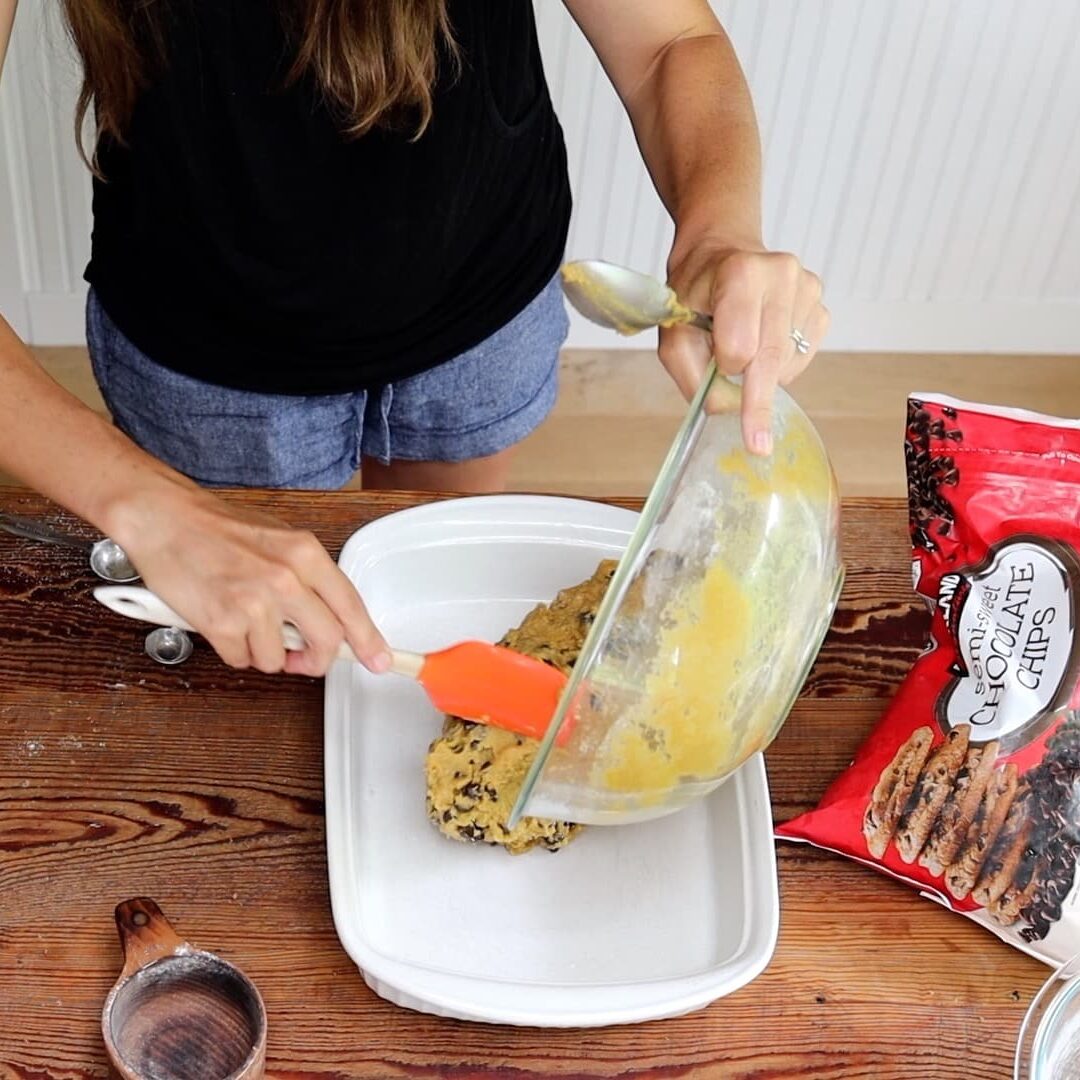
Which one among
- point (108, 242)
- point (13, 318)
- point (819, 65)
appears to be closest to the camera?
point (108, 242)

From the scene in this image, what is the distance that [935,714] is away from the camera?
76cm

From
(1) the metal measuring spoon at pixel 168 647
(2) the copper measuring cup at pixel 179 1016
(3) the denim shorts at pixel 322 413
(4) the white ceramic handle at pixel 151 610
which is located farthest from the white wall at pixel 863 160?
(2) the copper measuring cup at pixel 179 1016

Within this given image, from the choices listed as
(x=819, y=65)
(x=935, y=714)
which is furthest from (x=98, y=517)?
(x=819, y=65)

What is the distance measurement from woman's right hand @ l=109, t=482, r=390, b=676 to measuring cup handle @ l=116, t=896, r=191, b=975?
14cm

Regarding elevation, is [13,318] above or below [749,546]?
below

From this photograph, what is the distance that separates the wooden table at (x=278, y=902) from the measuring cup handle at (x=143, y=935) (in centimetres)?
2

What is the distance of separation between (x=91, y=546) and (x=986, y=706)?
0.58 meters

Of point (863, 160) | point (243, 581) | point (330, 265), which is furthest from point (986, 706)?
point (863, 160)

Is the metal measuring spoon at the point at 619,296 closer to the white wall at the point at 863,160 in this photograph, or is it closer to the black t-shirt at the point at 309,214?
the black t-shirt at the point at 309,214

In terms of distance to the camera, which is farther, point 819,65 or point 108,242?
point 819,65

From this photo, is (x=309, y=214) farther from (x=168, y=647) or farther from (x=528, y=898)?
(x=528, y=898)

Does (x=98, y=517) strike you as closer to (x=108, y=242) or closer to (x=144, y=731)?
(x=144, y=731)

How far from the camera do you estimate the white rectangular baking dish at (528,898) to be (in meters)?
0.65

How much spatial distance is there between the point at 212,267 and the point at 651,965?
603mm
